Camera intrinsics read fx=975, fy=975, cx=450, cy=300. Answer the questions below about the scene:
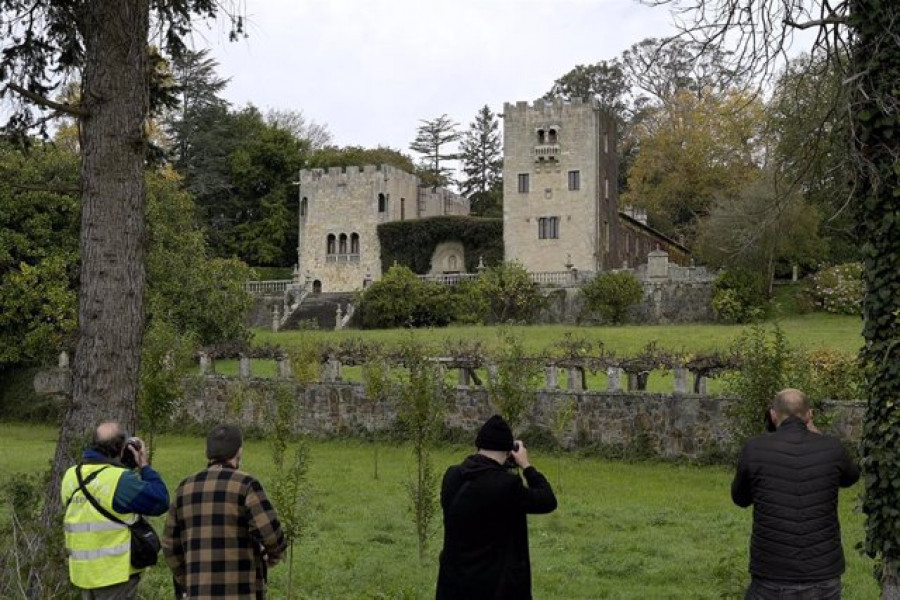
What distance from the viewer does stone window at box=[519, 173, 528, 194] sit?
49.0 m

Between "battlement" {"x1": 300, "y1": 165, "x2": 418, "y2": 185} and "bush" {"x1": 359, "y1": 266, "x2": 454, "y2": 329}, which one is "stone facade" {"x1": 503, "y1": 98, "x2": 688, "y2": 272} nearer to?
"bush" {"x1": 359, "y1": 266, "x2": 454, "y2": 329}

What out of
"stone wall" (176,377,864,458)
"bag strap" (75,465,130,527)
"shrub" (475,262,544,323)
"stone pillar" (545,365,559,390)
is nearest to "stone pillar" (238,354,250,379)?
"stone wall" (176,377,864,458)

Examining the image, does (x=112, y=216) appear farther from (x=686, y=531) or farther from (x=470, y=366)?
(x=470, y=366)

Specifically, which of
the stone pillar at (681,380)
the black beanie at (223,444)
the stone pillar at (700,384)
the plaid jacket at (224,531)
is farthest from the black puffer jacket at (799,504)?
the stone pillar at (700,384)

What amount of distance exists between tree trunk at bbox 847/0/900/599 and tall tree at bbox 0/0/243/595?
19.0 feet

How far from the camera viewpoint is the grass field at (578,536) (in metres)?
8.91

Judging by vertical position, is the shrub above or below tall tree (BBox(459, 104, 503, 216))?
below

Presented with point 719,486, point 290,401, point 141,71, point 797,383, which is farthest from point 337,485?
point 141,71

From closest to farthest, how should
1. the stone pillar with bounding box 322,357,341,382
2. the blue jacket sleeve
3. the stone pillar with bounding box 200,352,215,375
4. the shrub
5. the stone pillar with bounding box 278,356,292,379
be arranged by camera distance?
the blue jacket sleeve
the stone pillar with bounding box 322,357,341,382
the stone pillar with bounding box 278,356,292,379
the stone pillar with bounding box 200,352,215,375
the shrub

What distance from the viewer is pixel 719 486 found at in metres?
15.5

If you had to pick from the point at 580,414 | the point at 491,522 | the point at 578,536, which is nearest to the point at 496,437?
the point at 491,522

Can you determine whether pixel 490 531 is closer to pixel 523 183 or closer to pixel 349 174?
pixel 523 183

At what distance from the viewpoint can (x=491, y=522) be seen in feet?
16.5

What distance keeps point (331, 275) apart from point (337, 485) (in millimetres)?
39187
